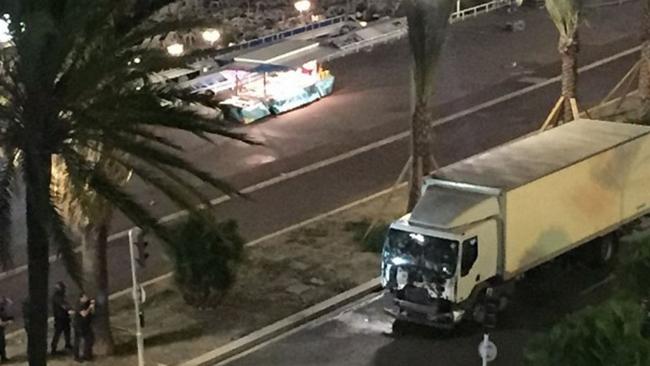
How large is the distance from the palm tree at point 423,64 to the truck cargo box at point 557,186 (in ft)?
8.05

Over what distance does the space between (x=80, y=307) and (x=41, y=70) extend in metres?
7.14

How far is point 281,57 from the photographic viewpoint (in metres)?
43.3

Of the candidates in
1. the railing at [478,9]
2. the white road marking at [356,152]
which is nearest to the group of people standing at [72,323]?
the white road marking at [356,152]

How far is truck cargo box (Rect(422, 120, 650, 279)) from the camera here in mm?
24781

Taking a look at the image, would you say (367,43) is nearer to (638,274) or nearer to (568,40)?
(568,40)

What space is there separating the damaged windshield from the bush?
10.4 feet

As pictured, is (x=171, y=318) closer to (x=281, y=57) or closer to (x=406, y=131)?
(x=406, y=131)

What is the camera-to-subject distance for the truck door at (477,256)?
2402 centimetres

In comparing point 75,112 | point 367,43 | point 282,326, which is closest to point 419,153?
point 282,326

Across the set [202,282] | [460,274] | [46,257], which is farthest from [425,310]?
[46,257]

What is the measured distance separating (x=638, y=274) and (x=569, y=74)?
55.0 ft

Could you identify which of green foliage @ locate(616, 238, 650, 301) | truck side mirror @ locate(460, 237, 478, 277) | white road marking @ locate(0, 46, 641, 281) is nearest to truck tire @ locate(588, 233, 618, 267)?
truck side mirror @ locate(460, 237, 478, 277)

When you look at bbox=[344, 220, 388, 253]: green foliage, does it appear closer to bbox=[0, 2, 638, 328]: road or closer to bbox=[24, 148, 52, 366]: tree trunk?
bbox=[0, 2, 638, 328]: road

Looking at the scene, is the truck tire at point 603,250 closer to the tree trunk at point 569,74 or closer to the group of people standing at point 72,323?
the tree trunk at point 569,74
